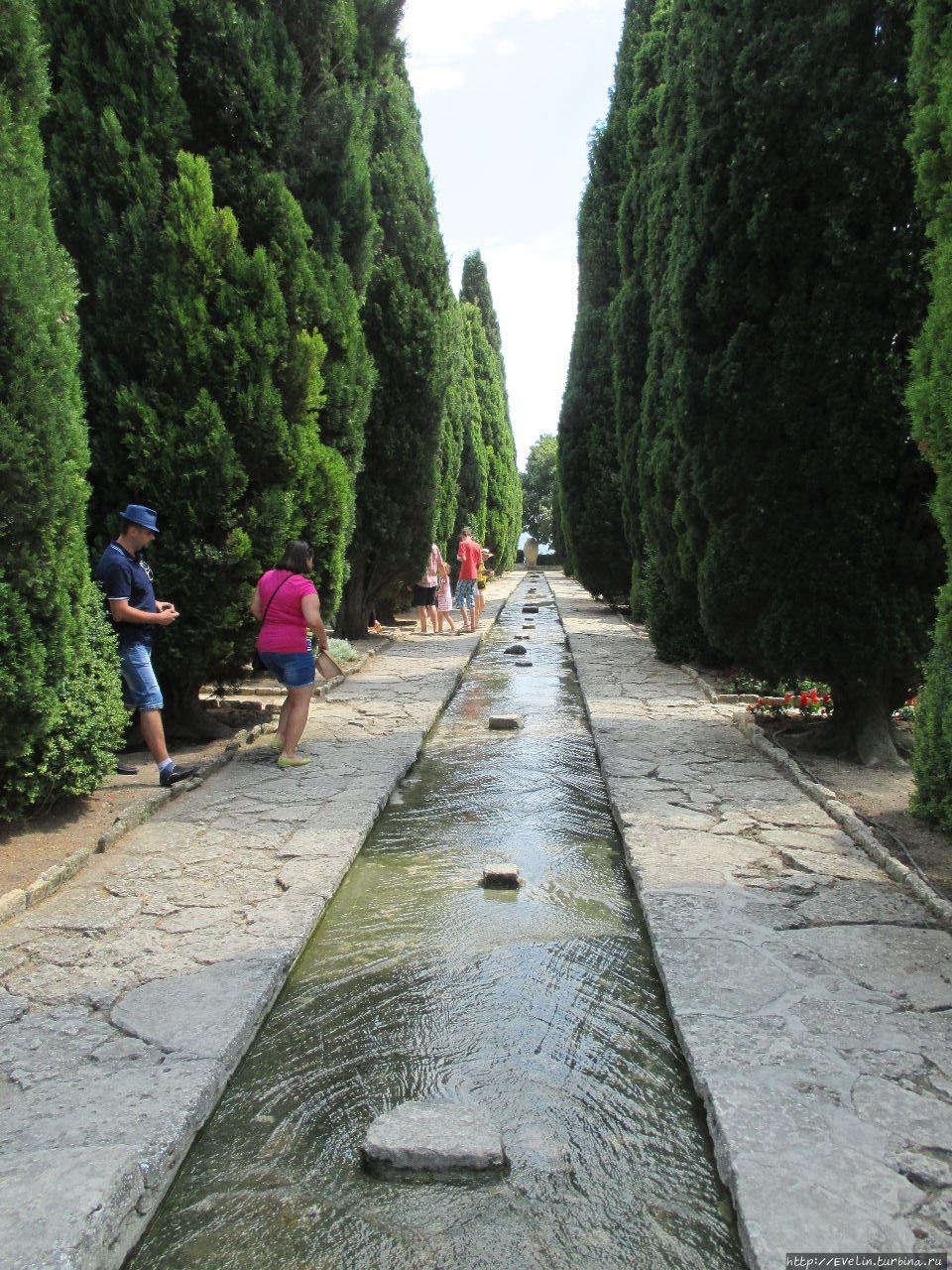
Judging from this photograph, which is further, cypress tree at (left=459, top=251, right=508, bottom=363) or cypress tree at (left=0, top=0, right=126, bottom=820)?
cypress tree at (left=459, top=251, right=508, bottom=363)

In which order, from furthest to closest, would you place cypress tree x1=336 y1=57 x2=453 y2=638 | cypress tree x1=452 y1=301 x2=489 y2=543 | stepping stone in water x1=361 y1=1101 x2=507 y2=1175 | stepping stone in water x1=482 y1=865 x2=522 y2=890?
cypress tree x1=452 y1=301 x2=489 y2=543
cypress tree x1=336 y1=57 x2=453 y2=638
stepping stone in water x1=482 y1=865 x2=522 y2=890
stepping stone in water x1=361 y1=1101 x2=507 y2=1175

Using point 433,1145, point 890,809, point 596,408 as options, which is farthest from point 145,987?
point 596,408

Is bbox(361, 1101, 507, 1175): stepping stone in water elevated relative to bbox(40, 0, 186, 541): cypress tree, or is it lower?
lower

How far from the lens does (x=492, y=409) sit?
1256 inches

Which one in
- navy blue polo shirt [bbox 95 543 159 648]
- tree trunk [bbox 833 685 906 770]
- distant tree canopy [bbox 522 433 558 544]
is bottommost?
tree trunk [bbox 833 685 906 770]

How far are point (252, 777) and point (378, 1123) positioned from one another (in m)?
3.98

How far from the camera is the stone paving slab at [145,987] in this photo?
2344 mm

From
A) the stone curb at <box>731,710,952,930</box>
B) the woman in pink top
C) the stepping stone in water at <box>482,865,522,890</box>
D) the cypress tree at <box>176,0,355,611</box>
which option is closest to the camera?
the stone curb at <box>731,710,952,930</box>

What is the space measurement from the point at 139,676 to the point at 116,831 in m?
1.29

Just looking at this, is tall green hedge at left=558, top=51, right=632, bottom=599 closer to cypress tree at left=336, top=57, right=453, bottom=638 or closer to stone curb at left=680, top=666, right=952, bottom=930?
cypress tree at left=336, top=57, right=453, bottom=638

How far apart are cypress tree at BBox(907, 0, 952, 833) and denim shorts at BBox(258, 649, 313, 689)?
3.89 metres

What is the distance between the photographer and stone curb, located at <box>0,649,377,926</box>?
13.6ft

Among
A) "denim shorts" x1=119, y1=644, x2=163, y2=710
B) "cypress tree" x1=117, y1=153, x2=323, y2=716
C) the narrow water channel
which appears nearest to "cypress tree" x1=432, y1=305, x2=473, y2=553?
"cypress tree" x1=117, y1=153, x2=323, y2=716

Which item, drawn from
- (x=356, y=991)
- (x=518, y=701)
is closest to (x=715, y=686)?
(x=518, y=701)
